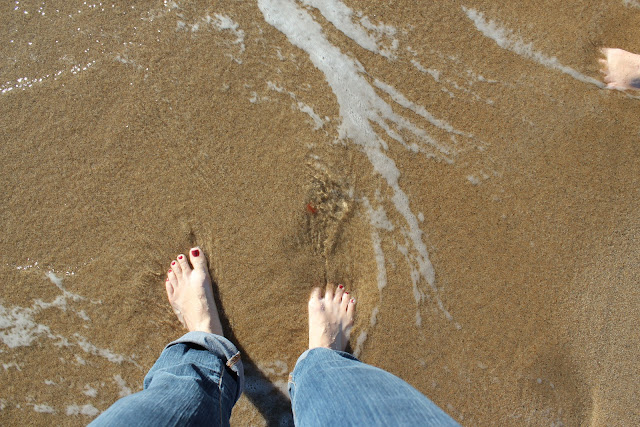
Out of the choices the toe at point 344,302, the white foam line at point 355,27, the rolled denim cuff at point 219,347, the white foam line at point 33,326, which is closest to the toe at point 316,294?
the toe at point 344,302

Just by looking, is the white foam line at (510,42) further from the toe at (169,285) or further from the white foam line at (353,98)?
the toe at (169,285)

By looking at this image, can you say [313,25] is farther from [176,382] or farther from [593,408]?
[593,408]

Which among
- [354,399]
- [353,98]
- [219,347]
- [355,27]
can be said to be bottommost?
[219,347]

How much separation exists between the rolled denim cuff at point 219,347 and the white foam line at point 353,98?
110 centimetres

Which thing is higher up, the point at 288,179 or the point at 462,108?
the point at 462,108

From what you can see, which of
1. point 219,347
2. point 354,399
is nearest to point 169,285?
point 219,347

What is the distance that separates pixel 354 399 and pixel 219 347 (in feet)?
2.72

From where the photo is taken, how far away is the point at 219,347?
6.53ft

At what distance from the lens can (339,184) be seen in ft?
7.04

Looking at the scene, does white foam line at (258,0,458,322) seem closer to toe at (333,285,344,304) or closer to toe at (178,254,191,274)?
toe at (333,285,344,304)

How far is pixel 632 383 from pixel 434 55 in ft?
7.17

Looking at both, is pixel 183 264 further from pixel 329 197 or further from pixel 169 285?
pixel 329 197

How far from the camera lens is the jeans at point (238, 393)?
56.2 inches

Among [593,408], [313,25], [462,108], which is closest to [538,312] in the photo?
[593,408]
